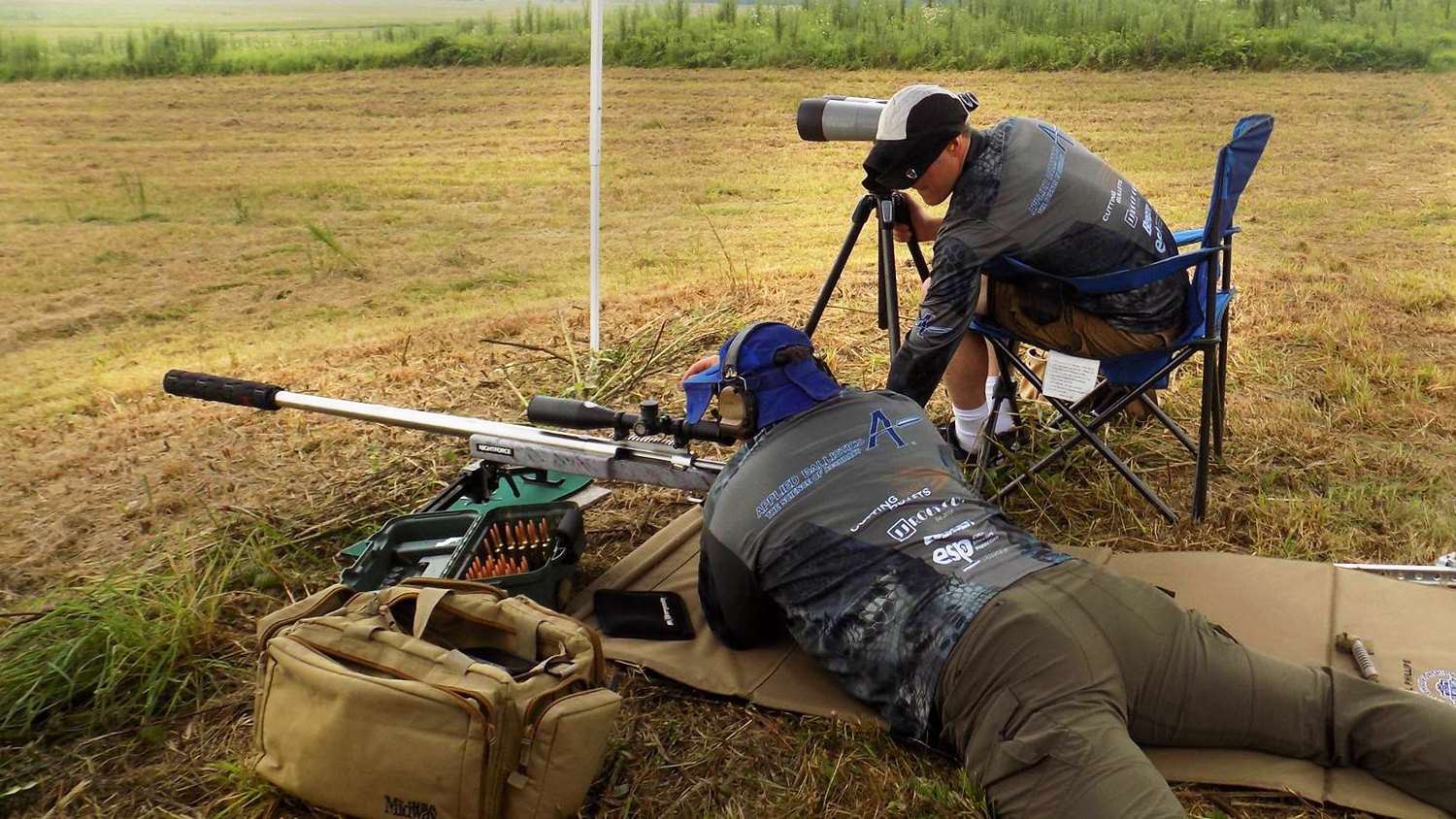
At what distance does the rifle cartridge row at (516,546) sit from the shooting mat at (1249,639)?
19 cm

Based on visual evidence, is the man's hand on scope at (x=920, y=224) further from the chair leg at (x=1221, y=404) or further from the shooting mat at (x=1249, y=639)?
the shooting mat at (x=1249, y=639)

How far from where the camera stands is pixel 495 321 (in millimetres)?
5848

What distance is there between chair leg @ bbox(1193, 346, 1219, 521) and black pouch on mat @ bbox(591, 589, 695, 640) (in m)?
1.72

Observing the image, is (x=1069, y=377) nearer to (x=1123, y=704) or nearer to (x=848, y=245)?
(x=848, y=245)

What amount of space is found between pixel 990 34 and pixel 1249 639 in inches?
200

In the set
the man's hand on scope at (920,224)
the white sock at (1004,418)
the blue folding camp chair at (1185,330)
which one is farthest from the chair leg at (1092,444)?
the man's hand on scope at (920,224)

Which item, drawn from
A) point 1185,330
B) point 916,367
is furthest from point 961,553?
point 1185,330

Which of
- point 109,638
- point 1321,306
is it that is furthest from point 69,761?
point 1321,306

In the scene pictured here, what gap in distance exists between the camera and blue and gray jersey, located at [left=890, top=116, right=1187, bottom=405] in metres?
3.28

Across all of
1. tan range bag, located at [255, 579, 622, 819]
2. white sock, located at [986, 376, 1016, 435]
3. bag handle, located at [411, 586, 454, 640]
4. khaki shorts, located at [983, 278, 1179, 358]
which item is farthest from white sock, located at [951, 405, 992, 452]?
bag handle, located at [411, 586, 454, 640]

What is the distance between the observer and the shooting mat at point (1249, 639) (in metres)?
2.36

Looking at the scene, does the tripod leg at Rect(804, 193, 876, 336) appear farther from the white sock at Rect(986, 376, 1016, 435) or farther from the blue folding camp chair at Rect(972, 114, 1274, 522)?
the white sock at Rect(986, 376, 1016, 435)

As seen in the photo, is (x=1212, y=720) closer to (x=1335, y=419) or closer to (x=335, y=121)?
(x=1335, y=419)

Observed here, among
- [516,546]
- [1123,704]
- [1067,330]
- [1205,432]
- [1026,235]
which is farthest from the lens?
[1067,330]
